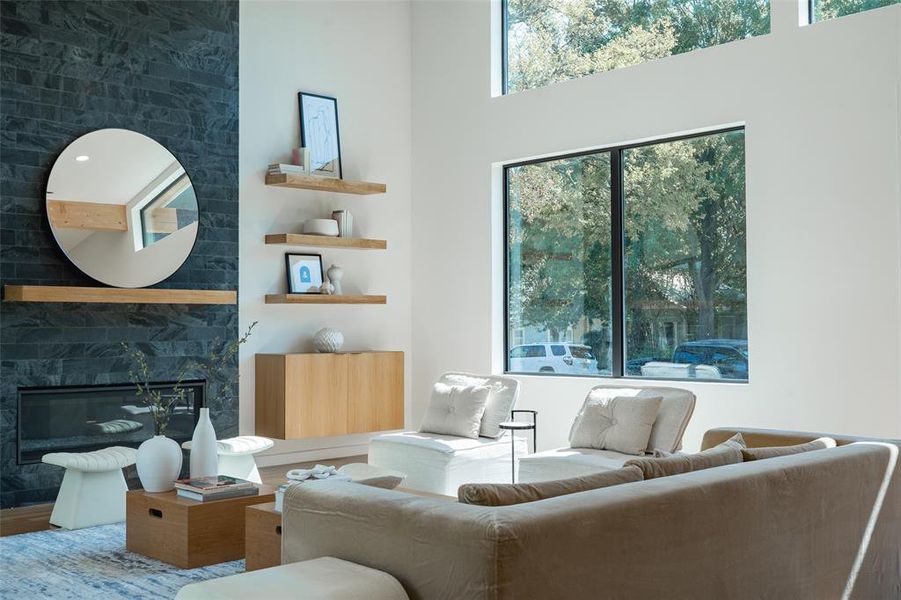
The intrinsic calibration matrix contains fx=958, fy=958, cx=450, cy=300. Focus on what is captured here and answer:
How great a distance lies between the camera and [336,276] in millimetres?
7926

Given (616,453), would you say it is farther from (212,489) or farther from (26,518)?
(26,518)

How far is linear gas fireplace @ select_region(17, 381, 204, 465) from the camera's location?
6.12 metres

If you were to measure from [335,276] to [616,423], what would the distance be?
10.4ft

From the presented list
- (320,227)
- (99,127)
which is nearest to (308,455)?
(320,227)

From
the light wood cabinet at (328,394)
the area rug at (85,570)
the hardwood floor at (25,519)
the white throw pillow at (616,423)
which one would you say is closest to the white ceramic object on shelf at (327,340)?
the light wood cabinet at (328,394)

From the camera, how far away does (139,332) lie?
22.0ft

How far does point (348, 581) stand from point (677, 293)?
4.89 meters

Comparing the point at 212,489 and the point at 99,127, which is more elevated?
the point at 99,127

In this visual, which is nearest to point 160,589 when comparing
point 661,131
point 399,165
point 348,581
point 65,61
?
point 348,581

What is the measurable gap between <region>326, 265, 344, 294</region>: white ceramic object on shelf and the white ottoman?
17.6 feet

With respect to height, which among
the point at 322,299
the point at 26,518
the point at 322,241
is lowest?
the point at 26,518

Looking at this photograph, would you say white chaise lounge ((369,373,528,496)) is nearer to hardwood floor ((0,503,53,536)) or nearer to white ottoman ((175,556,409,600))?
hardwood floor ((0,503,53,536))

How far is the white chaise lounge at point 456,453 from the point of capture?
5992mm

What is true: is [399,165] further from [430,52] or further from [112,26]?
[112,26]
